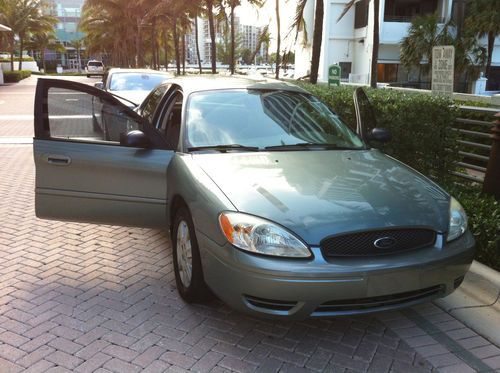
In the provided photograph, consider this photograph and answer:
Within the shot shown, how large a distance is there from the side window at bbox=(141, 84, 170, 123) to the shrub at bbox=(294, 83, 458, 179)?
9.54 ft

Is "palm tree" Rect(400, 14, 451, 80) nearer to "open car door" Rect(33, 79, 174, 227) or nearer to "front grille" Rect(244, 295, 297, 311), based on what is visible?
"open car door" Rect(33, 79, 174, 227)

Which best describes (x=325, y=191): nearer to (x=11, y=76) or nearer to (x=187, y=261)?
(x=187, y=261)

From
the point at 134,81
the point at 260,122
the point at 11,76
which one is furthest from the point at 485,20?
the point at 11,76

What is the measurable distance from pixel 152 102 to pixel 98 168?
1577 mm

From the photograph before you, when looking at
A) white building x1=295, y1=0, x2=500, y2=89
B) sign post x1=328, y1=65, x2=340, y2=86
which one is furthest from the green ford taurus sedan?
white building x1=295, y1=0, x2=500, y2=89

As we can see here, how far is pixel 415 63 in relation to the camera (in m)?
30.4

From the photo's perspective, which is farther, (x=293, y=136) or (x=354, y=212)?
(x=293, y=136)

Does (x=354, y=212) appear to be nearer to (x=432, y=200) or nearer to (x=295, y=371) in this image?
(x=432, y=200)

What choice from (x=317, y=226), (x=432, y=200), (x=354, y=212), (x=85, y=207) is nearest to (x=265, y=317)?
(x=317, y=226)

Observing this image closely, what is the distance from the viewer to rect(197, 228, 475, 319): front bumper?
280 cm

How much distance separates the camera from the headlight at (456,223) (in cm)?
322

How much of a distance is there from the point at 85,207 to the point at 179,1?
26.4 meters

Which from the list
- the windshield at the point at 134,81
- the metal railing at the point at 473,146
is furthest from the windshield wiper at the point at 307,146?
the windshield at the point at 134,81

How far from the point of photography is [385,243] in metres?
2.94
